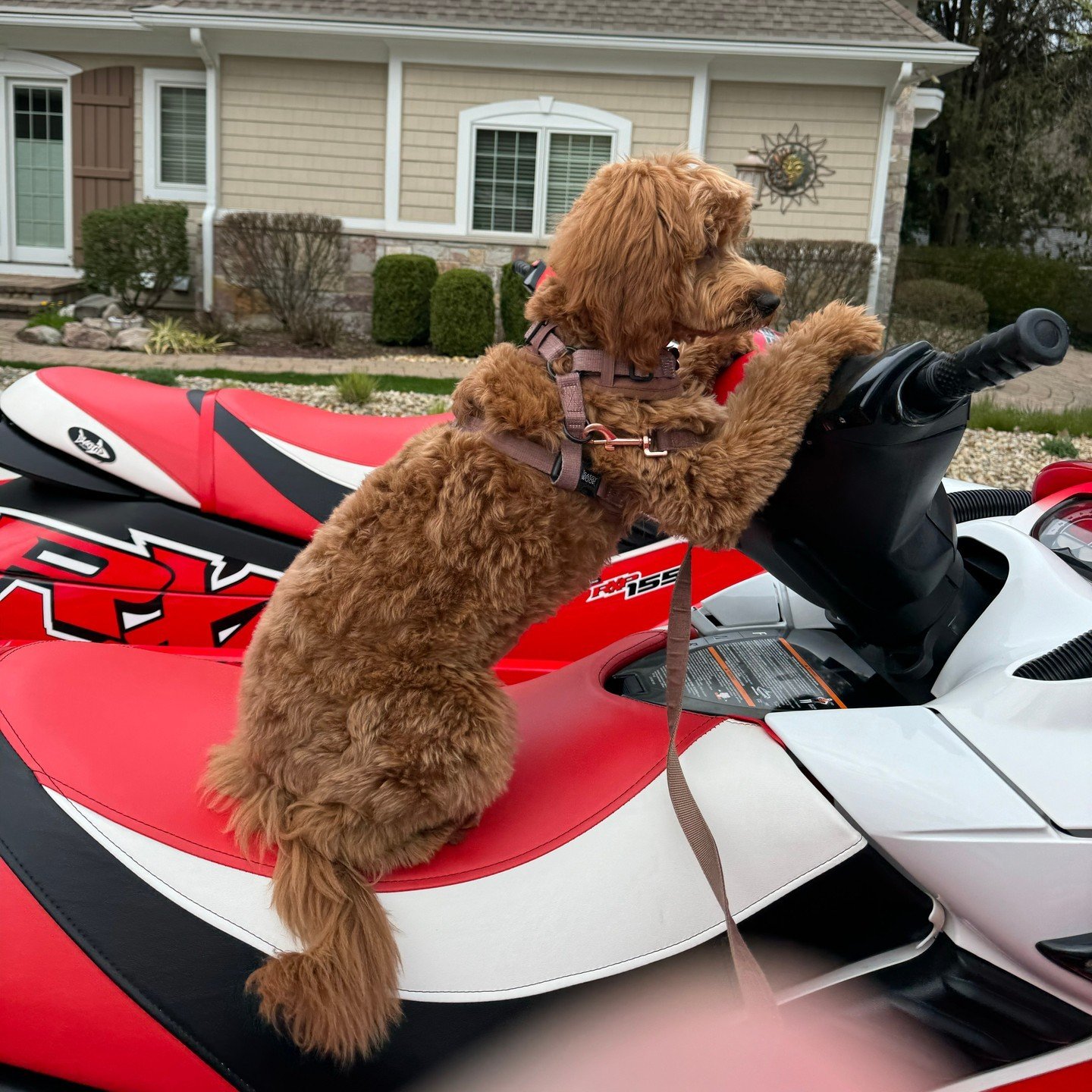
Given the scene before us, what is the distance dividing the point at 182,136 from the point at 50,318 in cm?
374

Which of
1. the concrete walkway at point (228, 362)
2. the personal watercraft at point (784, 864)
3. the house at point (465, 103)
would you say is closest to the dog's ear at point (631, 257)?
the personal watercraft at point (784, 864)

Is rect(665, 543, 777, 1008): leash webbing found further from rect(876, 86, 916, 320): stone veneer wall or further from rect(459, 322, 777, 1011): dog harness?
rect(876, 86, 916, 320): stone veneer wall

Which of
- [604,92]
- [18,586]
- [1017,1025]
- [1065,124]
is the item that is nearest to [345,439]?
[18,586]

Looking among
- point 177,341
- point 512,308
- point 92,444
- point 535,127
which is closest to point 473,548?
point 92,444

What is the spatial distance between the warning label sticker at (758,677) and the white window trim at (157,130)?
14.8 m

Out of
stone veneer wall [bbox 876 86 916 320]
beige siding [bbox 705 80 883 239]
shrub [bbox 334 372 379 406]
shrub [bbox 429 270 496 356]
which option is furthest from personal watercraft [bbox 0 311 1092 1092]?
stone veneer wall [bbox 876 86 916 320]

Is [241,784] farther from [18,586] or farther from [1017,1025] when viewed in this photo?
[18,586]

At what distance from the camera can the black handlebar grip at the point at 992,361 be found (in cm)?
113

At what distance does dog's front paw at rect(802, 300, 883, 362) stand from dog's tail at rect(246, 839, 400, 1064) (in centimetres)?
96

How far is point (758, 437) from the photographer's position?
1467 mm

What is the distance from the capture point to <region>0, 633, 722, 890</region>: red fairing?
1.49 m

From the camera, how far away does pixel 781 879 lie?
55.2 inches

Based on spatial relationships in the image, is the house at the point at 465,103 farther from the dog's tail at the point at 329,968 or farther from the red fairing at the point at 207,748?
the dog's tail at the point at 329,968

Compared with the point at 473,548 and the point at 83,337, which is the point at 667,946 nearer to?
the point at 473,548
